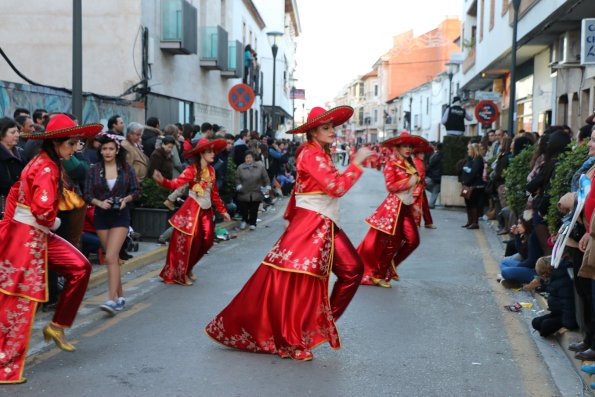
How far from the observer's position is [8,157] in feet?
24.9

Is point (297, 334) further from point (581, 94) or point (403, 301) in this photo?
point (581, 94)

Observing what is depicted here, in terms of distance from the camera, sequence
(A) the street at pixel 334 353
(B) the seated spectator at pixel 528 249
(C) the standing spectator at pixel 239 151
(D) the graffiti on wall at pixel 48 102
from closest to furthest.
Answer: (A) the street at pixel 334 353
(B) the seated spectator at pixel 528 249
(D) the graffiti on wall at pixel 48 102
(C) the standing spectator at pixel 239 151

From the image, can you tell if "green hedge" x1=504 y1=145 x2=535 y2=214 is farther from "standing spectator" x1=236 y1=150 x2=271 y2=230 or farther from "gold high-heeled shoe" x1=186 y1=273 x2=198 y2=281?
"standing spectator" x1=236 y1=150 x2=271 y2=230

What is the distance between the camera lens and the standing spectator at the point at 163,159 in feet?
38.9

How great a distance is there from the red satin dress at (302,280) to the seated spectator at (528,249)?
117 inches

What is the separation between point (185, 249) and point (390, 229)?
2405 millimetres

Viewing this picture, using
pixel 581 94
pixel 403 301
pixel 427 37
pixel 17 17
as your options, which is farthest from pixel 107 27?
pixel 427 37

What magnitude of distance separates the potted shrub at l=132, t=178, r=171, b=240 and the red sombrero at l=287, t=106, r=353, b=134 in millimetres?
6523

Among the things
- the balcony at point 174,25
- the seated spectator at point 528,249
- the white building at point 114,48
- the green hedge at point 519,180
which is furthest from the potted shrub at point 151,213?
the balcony at point 174,25

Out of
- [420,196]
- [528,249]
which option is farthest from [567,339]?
[420,196]

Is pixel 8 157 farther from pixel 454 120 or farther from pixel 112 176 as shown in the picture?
pixel 454 120

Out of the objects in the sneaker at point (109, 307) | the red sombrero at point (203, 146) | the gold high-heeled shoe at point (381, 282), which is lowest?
the gold high-heeled shoe at point (381, 282)

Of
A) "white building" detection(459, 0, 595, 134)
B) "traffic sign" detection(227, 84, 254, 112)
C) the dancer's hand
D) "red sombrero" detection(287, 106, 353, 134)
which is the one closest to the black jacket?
"red sombrero" detection(287, 106, 353, 134)

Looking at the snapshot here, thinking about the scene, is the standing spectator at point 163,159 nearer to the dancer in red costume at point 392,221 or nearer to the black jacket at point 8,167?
the dancer in red costume at point 392,221
